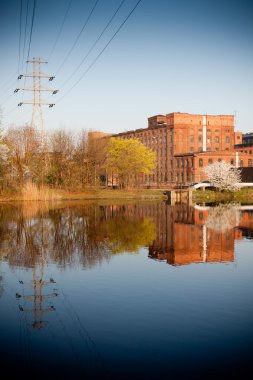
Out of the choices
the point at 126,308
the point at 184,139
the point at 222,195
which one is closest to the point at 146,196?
the point at 222,195

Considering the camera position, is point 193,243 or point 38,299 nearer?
point 38,299

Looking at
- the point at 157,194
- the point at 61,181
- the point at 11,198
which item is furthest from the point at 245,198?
the point at 11,198

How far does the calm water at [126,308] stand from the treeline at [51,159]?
37563mm

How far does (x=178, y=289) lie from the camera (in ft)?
42.9

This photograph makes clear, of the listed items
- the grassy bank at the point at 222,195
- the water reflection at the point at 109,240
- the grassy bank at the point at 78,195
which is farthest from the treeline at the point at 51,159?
the water reflection at the point at 109,240

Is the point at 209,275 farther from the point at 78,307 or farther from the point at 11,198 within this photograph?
the point at 11,198

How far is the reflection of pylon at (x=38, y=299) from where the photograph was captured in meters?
10.2

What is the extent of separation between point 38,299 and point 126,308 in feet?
8.30

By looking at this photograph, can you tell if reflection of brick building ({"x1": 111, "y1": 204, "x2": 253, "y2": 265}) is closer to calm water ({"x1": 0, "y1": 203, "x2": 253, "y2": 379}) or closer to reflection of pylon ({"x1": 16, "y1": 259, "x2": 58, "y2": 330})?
calm water ({"x1": 0, "y1": 203, "x2": 253, "y2": 379})

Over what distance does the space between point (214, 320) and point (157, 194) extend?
222 ft

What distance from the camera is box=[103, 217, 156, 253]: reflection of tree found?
69.9 feet

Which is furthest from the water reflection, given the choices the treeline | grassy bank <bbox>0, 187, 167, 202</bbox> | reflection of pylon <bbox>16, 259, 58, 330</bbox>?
the treeline

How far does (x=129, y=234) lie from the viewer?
2575cm

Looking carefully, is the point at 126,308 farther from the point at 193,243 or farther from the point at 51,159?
the point at 51,159
